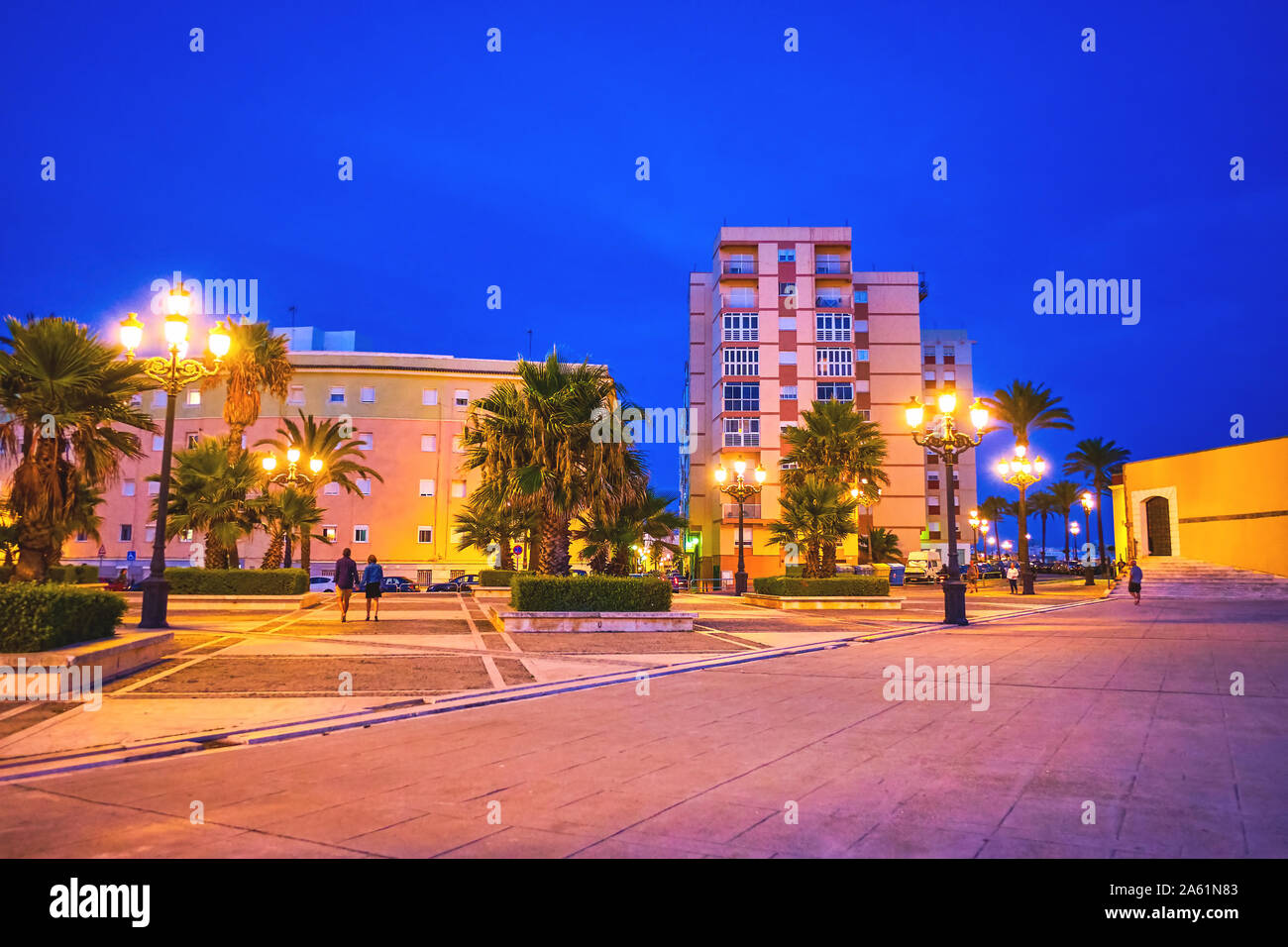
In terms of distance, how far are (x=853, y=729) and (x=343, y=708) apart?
204 inches

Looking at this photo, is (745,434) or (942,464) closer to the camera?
(745,434)

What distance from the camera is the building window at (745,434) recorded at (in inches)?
2544

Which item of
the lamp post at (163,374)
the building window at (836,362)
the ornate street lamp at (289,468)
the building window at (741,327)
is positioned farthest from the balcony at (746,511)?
the lamp post at (163,374)

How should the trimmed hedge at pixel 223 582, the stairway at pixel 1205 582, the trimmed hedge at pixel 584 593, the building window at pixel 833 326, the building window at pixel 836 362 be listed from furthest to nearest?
the building window at pixel 833 326, the building window at pixel 836 362, the stairway at pixel 1205 582, the trimmed hedge at pixel 223 582, the trimmed hedge at pixel 584 593

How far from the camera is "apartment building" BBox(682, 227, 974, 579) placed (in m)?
64.4

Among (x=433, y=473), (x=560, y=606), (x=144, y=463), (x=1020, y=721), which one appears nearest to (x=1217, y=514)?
(x=560, y=606)

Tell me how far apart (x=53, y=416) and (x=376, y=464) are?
48166mm

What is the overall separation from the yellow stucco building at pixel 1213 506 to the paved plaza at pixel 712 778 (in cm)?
3704

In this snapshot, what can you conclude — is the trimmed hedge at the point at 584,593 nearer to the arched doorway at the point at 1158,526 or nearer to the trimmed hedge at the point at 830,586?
the trimmed hedge at the point at 830,586

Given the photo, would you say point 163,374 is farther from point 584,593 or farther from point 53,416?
point 584,593

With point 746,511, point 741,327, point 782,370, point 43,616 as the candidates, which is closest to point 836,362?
point 782,370

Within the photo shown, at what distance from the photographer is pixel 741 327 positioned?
65.8m

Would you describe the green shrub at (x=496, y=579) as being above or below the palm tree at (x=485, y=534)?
below
